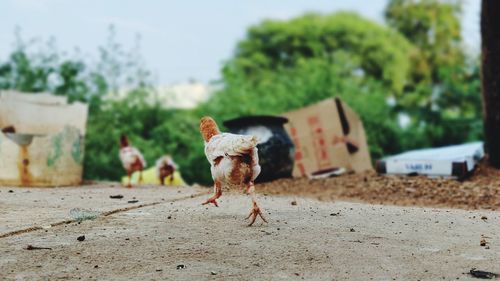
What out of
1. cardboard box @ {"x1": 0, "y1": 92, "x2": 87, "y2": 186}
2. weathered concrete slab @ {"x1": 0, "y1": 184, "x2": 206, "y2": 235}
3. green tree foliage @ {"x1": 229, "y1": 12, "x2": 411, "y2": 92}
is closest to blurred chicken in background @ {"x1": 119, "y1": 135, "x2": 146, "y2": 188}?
weathered concrete slab @ {"x1": 0, "y1": 184, "x2": 206, "y2": 235}

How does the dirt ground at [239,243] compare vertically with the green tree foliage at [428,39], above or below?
below

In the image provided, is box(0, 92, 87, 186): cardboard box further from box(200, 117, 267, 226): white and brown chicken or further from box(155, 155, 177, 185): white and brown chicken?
box(200, 117, 267, 226): white and brown chicken

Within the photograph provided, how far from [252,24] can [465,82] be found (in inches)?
1177

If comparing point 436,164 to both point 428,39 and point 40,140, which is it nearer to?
point 40,140

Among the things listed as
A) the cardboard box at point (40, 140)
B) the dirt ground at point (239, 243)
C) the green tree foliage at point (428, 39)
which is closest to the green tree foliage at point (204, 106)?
the green tree foliage at point (428, 39)

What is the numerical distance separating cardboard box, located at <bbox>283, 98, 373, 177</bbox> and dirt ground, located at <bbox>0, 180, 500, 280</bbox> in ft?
13.3

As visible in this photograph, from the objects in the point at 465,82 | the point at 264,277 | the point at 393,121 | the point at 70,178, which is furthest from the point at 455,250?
the point at 465,82

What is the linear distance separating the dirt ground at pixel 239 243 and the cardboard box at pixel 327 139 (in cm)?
406

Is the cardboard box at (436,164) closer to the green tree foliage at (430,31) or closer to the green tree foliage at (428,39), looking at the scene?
the green tree foliage at (428,39)

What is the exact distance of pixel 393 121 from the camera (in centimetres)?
1455

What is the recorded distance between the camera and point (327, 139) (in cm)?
927

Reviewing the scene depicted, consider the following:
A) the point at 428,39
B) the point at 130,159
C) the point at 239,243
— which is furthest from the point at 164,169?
the point at 428,39

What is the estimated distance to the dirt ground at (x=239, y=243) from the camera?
10.2 ft

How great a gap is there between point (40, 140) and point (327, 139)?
13.2ft
